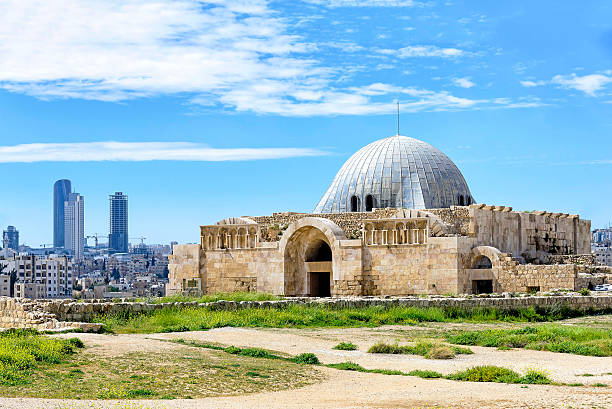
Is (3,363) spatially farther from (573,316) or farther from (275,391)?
(573,316)

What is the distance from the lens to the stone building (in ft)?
93.9

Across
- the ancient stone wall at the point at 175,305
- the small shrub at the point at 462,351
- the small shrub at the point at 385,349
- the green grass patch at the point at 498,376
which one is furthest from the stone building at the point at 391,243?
the green grass patch at the point at 498,376

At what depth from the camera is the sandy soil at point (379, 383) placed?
10.1m

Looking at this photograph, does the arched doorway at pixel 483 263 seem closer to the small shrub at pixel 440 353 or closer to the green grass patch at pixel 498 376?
the small shrub at pixel 440 353

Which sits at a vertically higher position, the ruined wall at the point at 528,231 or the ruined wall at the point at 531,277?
the ruined wall at the point at 528,231

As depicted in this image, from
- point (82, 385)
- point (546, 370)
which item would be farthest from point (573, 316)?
point (82, 385)

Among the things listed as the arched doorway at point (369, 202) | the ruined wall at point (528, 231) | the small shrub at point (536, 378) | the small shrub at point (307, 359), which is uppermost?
the arched doorway at point (369, 202)

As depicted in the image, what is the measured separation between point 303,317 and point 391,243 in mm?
9374

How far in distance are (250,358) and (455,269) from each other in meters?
15.2

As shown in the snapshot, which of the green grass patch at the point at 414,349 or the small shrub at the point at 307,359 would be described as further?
the green grass patch at the point at 414,349

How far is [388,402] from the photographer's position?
1033cm

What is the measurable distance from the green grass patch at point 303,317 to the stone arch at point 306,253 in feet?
28.0

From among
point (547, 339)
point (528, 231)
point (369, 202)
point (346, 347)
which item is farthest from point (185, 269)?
point (547, 339)

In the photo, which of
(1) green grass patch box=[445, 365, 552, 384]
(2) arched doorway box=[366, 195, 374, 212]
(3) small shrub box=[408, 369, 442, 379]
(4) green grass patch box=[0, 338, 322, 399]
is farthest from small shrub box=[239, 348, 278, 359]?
(2) arched doorway box=[366, 195, 374, 212]
